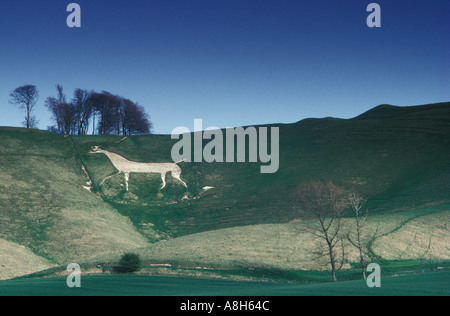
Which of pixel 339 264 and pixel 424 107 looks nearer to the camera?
pixel 339 264

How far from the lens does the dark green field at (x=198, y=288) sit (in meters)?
19.2

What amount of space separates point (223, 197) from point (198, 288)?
149 feet

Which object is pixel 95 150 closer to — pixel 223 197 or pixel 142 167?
pixel 142 167

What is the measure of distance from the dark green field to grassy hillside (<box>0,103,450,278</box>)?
8.31 meters

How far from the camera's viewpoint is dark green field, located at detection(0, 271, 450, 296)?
19.2 meters

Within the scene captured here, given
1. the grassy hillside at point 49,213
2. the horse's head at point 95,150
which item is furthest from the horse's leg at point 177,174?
the horse's head at point 95,150

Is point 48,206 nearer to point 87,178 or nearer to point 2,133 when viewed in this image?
point 87,178

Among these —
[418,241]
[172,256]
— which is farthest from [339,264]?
[172,256]

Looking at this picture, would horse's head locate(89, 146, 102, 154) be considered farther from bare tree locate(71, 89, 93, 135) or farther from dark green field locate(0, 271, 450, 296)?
dark green field locate(0, 271, 450, 296)

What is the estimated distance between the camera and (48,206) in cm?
6034

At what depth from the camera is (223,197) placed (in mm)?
69875

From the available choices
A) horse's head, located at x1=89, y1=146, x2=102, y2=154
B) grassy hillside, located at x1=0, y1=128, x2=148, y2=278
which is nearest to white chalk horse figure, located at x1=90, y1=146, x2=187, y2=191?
horse's head, located at x1=89, y1=146, x2=102, y2=154
